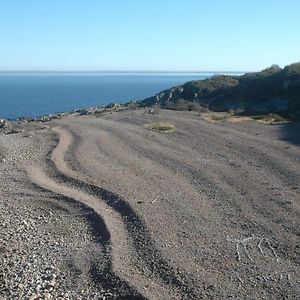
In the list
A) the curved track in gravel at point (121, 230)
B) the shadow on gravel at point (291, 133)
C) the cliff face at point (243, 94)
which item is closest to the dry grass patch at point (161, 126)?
the shadow on gravel at point (291, 133)

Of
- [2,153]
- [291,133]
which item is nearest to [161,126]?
[291,133]

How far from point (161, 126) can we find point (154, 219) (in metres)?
22.3

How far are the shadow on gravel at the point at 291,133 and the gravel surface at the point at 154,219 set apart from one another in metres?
0.14

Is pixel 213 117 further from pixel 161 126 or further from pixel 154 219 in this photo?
pixel 154 219

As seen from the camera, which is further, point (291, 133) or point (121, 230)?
point (291, 133)

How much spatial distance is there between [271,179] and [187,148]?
913cm

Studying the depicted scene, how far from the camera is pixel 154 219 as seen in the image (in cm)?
2033

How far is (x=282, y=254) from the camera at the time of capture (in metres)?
16.7

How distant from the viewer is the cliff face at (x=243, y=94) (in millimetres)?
50375

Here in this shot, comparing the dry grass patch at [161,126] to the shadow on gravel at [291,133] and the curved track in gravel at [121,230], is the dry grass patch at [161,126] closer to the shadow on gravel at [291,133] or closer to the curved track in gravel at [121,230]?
the shadow on gravel at [291,133]

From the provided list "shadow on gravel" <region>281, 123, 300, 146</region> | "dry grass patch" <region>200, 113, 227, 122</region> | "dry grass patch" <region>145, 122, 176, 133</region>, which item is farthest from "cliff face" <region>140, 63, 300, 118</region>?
"dry grass patch" <region>145, 122, 176, 133</region>

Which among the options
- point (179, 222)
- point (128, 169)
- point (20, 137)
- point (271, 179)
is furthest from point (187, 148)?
point (20, 137)

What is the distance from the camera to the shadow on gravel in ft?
108

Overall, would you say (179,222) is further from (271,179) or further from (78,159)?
(78,159)
